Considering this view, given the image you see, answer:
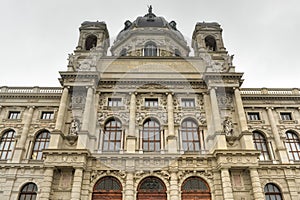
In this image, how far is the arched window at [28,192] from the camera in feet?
72.6

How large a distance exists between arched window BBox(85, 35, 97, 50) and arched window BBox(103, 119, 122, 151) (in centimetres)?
1195

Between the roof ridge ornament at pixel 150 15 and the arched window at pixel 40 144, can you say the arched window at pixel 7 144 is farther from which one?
the roof ridge ornament at pixel 150 15

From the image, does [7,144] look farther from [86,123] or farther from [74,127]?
[86,123]

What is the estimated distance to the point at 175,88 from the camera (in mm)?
25453

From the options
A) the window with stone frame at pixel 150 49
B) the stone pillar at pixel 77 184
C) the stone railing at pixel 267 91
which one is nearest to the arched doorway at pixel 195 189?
the stone pillar at pixel 77 184

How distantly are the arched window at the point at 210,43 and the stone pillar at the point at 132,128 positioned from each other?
12941 millimetres

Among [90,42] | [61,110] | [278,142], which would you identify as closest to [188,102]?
[278,142]

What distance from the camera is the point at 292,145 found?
25.4 metres

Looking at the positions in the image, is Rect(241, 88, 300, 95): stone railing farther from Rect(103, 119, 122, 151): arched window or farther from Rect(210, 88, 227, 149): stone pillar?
Rect(103, 119, 122, 151): arched window

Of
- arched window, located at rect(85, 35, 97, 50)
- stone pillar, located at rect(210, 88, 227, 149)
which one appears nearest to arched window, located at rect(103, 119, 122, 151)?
stone pillar, located at rect(210, 88, 227, 149)

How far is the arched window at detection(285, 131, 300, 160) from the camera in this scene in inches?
979

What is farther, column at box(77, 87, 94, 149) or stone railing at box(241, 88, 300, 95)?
stone railing at box(241, 88, 300, 95)

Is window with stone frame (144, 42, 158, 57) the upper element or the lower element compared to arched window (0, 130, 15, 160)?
upper

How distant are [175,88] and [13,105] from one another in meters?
16.6
